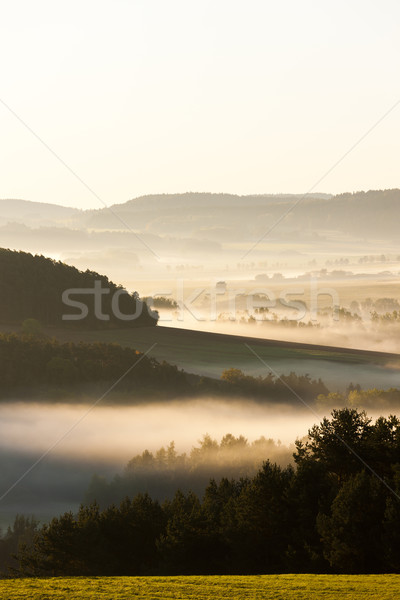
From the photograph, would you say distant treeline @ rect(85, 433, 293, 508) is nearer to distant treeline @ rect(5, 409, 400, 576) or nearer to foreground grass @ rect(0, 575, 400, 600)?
distant treeline @ rect(5, 409, 400, 576)

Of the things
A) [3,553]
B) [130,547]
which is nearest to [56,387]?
[3,553]

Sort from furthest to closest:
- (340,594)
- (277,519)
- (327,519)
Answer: (277,519)
(327,519)
(340,594)

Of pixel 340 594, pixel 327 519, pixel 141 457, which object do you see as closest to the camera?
pixel 340 594

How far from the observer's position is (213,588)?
39969 millimetres

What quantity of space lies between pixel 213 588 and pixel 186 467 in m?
109

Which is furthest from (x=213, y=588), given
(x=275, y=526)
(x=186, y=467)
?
(x=186, y=467)

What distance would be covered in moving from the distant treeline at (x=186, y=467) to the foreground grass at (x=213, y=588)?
81622 millimetres

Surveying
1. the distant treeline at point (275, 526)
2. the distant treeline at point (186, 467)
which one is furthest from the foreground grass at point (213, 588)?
the distant treeline at point (186, 467)

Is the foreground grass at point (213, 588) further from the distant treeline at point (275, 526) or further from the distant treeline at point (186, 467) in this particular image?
the distant treeline at point (186, 467)

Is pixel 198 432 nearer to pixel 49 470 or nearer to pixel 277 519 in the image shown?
pixel 49 470

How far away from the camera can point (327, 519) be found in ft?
166

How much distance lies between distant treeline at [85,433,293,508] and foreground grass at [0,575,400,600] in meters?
81.6

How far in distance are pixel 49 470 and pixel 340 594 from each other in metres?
131

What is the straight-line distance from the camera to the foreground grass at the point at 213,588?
37.5m
